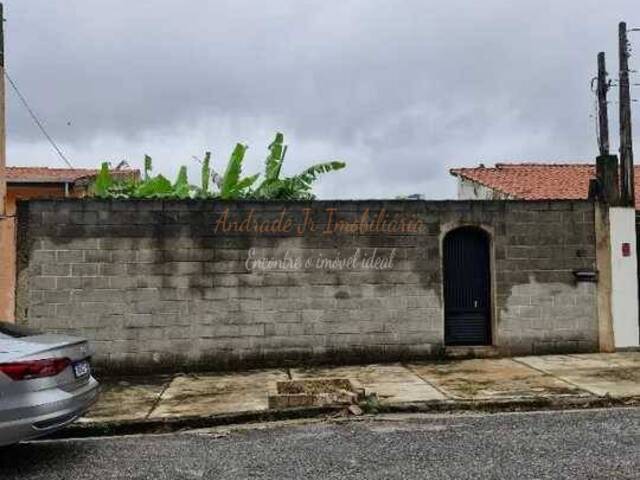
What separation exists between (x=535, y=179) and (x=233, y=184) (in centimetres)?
1276

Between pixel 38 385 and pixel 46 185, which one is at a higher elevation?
pixel 46 185

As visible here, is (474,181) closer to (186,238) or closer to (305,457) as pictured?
(186,238)

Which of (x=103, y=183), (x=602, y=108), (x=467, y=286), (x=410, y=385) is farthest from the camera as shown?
(x=602, y=108)

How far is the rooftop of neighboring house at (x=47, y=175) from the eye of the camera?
785 inches

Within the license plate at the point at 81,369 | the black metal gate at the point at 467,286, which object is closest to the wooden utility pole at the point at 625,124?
the black metal gate at the point at 467,286

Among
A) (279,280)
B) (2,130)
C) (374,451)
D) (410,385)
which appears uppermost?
(2,130)

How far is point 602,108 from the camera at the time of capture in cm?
1339

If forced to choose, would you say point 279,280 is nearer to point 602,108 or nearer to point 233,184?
point 233,184

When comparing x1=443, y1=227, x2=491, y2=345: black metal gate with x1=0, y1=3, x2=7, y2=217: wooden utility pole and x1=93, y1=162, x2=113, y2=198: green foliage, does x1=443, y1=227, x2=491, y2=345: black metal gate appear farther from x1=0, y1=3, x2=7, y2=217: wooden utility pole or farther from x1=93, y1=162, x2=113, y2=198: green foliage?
x1=0, y1=3, x2=7, y2=217: wooden utility pole

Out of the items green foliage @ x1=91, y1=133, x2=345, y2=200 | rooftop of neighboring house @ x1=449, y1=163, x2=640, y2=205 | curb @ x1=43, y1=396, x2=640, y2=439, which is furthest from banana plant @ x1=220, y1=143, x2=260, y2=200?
rooftop of neighboring house @ x1=449, y1=163, x2=640, y2=205

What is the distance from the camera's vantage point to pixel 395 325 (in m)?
11.0

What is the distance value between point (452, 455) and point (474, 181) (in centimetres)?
1706

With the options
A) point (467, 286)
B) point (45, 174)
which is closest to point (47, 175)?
point (45, 174)

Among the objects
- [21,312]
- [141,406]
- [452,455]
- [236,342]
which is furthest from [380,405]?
[21,312]
